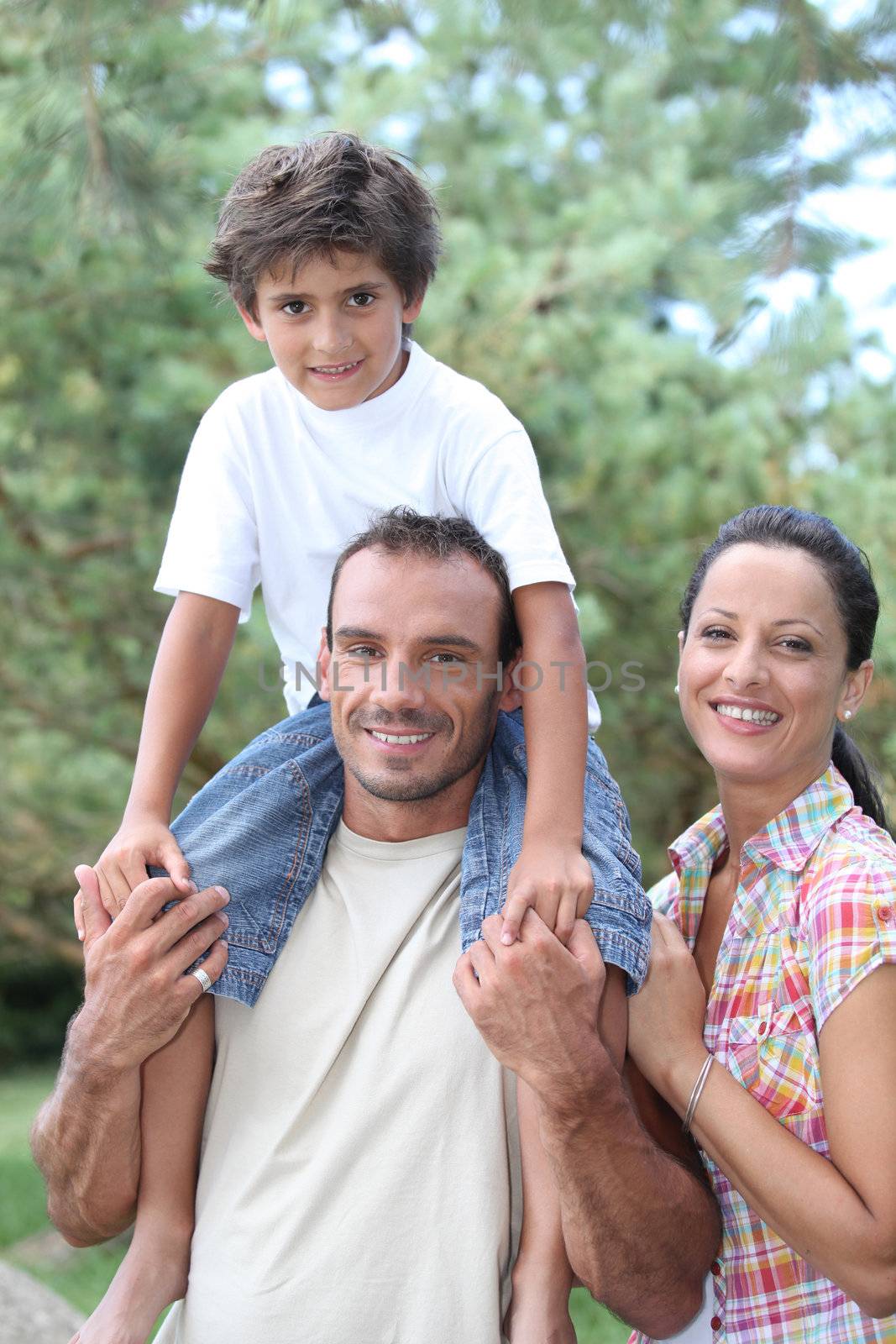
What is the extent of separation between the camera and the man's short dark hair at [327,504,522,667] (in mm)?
2135

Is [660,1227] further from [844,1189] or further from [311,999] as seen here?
[311,999]

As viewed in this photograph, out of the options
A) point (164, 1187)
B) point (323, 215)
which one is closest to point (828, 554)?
point (323, 215)

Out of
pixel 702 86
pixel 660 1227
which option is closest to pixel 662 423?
pixel 702 86

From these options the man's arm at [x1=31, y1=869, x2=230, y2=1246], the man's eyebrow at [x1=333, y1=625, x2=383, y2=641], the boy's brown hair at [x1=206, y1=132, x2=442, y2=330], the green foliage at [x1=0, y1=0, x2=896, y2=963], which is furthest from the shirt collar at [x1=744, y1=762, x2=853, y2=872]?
the green foliage at [x1=0, y1=0, x2=896, y2=963]

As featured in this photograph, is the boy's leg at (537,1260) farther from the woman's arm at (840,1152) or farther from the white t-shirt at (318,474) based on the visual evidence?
the white t-shirt at (318,474)

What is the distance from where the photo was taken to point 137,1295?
192 centimetres

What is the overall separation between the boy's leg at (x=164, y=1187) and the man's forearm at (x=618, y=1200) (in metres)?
0.54

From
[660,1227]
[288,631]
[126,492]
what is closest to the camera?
[660,1227]

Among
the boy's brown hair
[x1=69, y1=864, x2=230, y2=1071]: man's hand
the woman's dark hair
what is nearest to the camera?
[x1=69, y1=864, x2=230, y2=1071]: man's hand

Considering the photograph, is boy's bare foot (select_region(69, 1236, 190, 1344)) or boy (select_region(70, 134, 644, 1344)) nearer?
boy's bare foot (select_region(69, 1236, 190, 1344))

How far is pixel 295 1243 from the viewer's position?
1911 mm

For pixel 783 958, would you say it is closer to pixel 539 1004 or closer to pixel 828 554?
pixel 539 1004

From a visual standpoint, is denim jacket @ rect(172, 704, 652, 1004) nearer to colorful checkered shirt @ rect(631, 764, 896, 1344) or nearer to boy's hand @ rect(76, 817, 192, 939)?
boy's hand @ rect(76, 817, 192, 939)

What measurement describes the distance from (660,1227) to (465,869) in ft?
1.83
